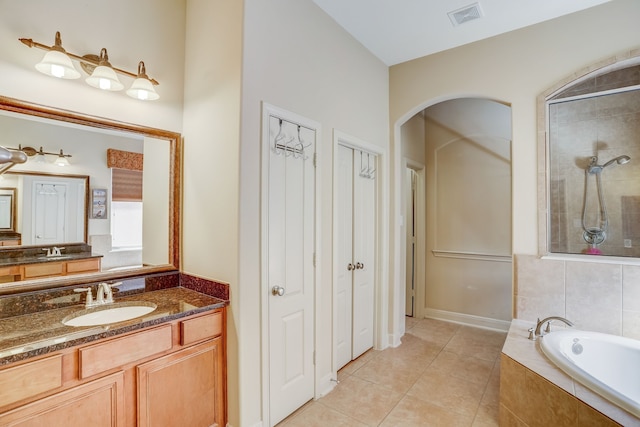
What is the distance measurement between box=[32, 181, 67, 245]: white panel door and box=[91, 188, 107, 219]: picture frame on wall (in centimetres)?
14

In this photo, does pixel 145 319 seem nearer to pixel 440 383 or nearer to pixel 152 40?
pixel 152 40

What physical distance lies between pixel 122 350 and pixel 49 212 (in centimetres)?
100

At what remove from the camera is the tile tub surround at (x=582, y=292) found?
92.4 inches

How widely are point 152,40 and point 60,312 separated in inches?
72.8

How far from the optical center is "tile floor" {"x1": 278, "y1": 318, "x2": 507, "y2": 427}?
7.23ft

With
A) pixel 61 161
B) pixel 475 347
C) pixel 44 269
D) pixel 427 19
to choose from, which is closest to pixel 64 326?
pixel 44 269

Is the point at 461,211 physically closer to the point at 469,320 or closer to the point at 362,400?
the point at 469,320

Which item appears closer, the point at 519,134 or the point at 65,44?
the point at 65,44

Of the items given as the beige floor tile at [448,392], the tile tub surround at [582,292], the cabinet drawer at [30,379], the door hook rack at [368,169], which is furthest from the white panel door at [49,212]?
the tile tub surround at [582,292]

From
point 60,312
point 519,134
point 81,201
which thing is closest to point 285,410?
point 60,312

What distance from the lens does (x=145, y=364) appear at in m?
1.63

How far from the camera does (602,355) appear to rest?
2182 millimetres

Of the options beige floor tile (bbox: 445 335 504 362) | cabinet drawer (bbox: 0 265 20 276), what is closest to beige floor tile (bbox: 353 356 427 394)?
beige floor tile (bbox: 445 335 504 362)

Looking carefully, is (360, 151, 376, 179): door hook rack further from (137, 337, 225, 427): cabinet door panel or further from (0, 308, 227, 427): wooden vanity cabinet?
(137, 337, 225, 427): cabinet door panel
